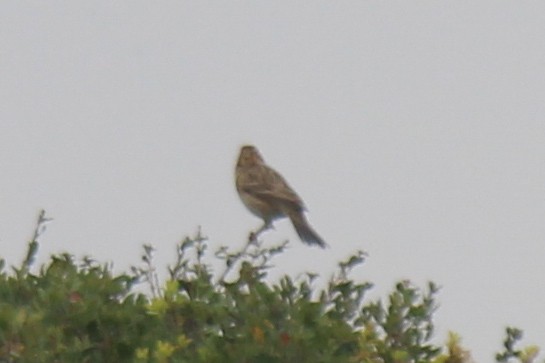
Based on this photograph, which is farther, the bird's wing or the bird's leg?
the bird's wing

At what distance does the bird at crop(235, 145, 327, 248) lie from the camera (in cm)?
1352

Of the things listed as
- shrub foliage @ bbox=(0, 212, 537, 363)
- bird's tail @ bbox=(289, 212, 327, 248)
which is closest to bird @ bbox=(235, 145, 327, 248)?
bird's tail @ bbox=(289, 212, 327, 248)

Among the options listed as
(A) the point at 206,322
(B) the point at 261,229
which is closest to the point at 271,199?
(B) the point at 261,229

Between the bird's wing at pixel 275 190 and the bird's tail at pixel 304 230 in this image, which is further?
the bird's wing at pixel 275 190

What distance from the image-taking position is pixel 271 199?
14039 millimetres

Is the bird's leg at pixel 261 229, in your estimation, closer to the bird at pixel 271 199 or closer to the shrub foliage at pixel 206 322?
the bird at pixel 271 199

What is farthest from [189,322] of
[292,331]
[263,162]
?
[263,162]

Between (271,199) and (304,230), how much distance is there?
0.64 metres

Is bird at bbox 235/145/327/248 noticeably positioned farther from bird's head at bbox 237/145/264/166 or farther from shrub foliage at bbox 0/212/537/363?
shrub foliage at bbox 0/212/537/363

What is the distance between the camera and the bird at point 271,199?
44.4 ft

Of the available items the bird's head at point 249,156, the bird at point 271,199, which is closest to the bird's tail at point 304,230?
the bird at point 271,199

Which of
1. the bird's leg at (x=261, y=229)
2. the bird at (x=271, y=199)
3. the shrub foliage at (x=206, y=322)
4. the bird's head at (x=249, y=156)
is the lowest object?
the shrub foliage at (x=206, y=322)

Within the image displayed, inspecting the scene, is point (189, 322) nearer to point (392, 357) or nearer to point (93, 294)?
point (93, 294)

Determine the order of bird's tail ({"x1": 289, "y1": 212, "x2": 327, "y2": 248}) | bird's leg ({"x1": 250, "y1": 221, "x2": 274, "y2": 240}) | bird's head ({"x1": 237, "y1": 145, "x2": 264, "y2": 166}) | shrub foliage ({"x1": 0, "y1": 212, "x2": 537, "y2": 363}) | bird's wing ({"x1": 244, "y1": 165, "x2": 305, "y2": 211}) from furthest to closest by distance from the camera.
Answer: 1. bird's head ({"x1": 237, "y1": 145, "x2": 264, "y2": 166})
2. bird's wing ({"x1": 244, "y1": 165, "x2": 305, "y2": 211})
3. bird's tail ({"x1": 289, "y1": 212, "x2": 327, "y2": 248})
4. bird's leg ({"x1": 250, "y1": 221, "x2": 274, "y2": 240})
5. shrub foliage ({"x1": 0, "y1": 212, "x2": 537, "y2": 363})
